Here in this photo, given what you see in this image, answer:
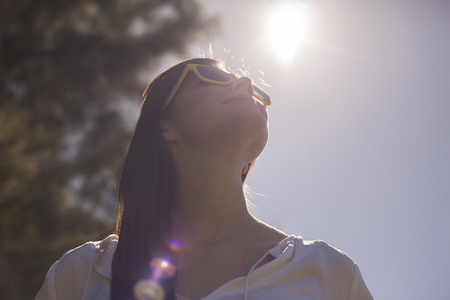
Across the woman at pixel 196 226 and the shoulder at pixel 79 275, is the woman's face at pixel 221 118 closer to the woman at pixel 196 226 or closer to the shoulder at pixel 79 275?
the woman at pixel 196 226

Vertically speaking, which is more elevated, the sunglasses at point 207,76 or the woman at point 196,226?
the sunglasses at point 207,76

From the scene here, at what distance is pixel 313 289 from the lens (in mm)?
1223

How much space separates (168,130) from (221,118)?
28 cm

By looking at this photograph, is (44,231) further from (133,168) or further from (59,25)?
(133,168)

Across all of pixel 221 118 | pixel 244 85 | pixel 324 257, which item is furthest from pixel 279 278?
pixel 244 85

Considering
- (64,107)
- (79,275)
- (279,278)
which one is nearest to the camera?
(279,278)

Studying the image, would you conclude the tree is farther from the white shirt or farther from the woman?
the white shirt

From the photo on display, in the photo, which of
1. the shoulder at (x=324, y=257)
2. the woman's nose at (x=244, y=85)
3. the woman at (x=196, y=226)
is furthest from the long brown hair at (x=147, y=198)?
the shoulder at (x=324, y=257)

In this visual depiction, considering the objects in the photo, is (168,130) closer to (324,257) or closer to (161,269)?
(161,269)

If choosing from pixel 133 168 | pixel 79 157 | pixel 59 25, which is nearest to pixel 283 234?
pixel 133 168

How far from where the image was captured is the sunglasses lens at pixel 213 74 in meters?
1.69

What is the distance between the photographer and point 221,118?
153 centimetres

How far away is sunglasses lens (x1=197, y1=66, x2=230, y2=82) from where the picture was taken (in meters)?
1.69

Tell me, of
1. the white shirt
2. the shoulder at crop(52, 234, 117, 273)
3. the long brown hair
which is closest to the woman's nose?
the long brown hair
